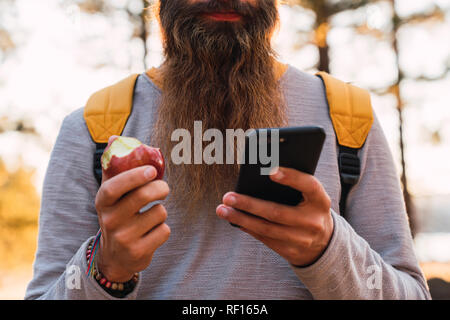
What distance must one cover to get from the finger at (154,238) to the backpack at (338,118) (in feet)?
2.01

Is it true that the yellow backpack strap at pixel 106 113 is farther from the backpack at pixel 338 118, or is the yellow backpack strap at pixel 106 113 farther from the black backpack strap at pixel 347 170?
the black backpack strap at pixel 347 170

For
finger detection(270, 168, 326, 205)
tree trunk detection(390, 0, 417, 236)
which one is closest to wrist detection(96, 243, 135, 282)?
finger detection(270, 168, 326, 205)

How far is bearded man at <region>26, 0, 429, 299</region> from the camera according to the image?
125 centimetres

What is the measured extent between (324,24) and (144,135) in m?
7.93

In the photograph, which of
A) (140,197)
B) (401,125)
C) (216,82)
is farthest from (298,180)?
(401,125)

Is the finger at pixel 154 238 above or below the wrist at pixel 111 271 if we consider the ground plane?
above

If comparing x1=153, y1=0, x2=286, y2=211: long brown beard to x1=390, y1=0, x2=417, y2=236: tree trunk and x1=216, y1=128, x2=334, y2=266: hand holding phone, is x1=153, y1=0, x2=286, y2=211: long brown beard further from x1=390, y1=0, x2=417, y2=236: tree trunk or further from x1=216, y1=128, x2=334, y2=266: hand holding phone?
x1=390, y1=0, x2=417, y2=236: tree trunk

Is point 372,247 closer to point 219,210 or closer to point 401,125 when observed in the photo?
point 219,210

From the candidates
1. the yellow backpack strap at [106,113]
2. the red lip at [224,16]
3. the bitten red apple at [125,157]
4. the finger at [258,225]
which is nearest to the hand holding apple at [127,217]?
the bitten red apple at [125,157]

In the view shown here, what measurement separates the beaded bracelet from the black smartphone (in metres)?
0.56

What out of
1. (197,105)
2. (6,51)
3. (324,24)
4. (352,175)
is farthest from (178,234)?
(6,51)

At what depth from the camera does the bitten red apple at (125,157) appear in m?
1.36

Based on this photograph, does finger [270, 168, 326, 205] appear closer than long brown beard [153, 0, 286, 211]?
Yes
